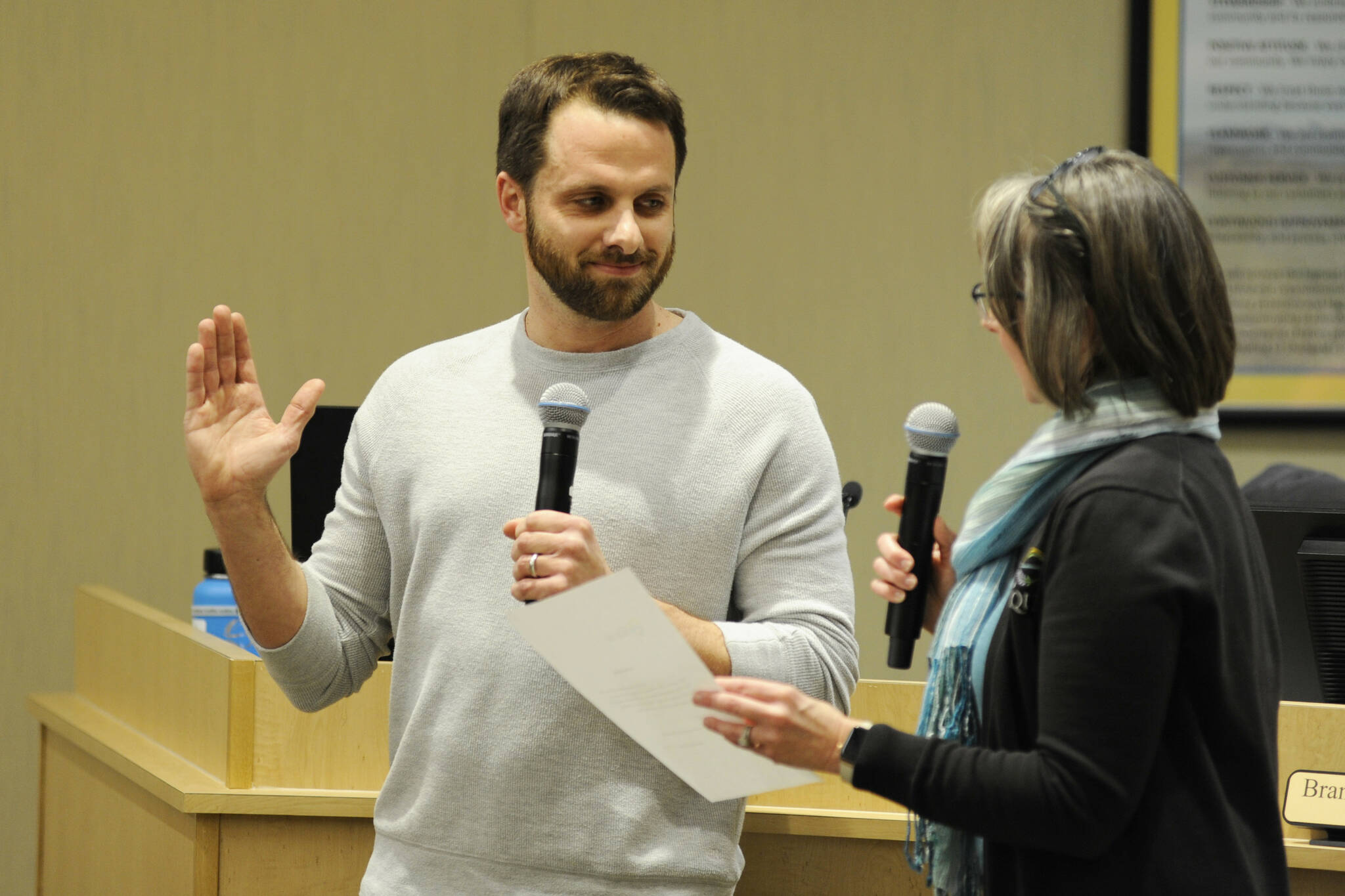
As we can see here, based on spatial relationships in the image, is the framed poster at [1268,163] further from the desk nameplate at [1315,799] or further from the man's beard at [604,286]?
the man's beard at [604,286]

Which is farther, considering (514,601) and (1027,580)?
(514,601)

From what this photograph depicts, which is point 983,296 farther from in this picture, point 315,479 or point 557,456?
point 315,479

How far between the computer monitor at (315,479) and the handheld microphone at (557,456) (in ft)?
3.16

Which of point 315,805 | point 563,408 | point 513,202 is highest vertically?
point 513,202

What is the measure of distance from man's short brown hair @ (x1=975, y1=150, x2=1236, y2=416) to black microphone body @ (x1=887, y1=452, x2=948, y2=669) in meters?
0.18

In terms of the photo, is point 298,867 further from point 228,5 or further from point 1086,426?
point 228,5

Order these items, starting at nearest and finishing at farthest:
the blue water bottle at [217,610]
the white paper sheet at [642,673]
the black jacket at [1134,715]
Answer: the black jacket at [1134,715] → the white paper sheet at [642,673] → the blue water bottle at [217,610]

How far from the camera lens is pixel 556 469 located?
116cm

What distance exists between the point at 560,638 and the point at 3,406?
2233 mm

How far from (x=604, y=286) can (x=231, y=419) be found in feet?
1.35

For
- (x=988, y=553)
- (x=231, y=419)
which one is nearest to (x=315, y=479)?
(x=231, y=419)

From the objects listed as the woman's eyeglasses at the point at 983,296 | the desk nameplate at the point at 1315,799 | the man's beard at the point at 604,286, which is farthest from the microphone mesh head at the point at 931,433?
the desk nameplate at the point at 1315,799

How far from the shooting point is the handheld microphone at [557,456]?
116cm

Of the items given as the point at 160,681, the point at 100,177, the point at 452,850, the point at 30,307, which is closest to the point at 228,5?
the point at 100,177
